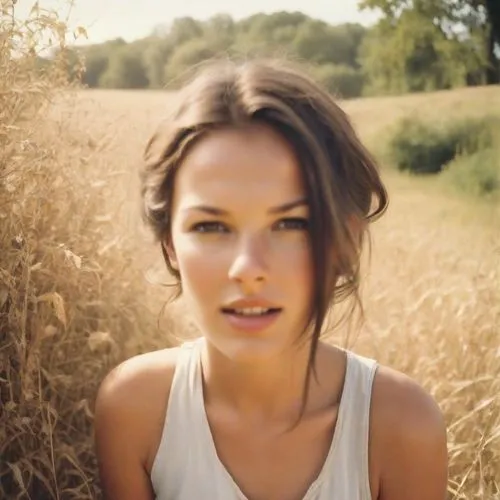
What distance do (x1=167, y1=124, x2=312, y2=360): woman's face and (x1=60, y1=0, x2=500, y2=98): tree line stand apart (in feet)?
1.17

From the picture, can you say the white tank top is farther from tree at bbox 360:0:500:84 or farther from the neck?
tree at bbox 360:0:500:84

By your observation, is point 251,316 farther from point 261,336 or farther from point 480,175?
point 480,175

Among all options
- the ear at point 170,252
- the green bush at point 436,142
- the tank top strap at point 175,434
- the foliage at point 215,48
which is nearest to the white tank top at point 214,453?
the tank top strap at point 175,434

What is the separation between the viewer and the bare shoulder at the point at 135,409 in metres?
1.70

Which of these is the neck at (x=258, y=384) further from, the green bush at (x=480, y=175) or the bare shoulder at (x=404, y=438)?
the green bush at (x=480, y=175)

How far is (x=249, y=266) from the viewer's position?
4.52 feet

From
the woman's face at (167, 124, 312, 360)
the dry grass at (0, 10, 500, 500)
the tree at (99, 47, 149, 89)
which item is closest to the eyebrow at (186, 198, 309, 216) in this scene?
the woman's face at (167, 124, 312, 360)

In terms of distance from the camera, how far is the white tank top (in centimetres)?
162

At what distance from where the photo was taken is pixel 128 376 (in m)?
1.73

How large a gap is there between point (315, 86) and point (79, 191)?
83 centimetres

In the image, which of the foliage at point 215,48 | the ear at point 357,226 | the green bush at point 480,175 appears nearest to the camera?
the ear at point 357,226

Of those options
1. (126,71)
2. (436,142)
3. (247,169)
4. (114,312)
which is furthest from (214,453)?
(436,142)

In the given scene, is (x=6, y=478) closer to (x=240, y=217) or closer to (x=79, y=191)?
(x=79, y=191)

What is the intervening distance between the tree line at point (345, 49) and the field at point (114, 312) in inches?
9.7
